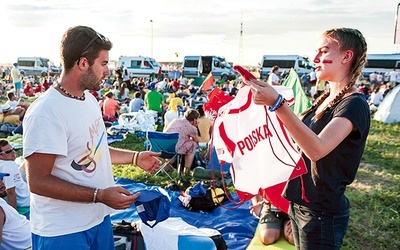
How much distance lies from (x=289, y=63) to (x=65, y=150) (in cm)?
2678

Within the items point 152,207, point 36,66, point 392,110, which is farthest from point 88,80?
point 36,66

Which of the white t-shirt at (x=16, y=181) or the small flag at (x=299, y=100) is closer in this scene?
the white t-shirt at (x=16, y=181)

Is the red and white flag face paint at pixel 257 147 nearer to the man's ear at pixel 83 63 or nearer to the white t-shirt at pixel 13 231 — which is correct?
the man's ear at pixel 83 63

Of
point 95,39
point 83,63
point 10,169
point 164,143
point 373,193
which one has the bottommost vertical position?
point 373,193

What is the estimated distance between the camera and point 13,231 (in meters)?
2.91

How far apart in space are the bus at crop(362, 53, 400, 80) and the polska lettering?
25.9m

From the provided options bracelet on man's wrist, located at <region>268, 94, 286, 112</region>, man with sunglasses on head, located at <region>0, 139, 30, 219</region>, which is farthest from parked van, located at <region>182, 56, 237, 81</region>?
→ bracelet on man's wrist, located at <region>268, 94, 286, 112</region>

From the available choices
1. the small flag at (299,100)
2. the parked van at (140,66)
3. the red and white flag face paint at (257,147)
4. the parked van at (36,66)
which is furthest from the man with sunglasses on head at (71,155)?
the parked van at (36,66)

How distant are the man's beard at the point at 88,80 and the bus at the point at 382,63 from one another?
2646 centimetres

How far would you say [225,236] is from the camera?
4156 mm

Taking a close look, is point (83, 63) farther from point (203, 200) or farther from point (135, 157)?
point (203, 200)

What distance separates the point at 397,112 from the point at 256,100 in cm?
1136

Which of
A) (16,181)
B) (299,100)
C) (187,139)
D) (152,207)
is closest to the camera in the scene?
(152,207)

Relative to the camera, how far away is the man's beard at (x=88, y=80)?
68.1 inches
